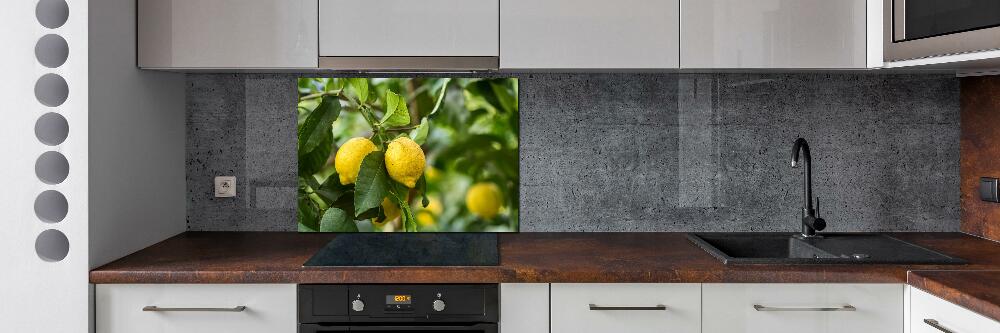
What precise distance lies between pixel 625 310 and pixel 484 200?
78cm

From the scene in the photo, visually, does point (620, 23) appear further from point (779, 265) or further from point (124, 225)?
point (124, 225)

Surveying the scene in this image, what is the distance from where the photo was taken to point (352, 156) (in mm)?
2514

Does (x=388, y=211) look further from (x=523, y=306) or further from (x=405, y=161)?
(x=523, y=306)

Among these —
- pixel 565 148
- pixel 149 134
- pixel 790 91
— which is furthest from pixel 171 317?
pixel 790 91

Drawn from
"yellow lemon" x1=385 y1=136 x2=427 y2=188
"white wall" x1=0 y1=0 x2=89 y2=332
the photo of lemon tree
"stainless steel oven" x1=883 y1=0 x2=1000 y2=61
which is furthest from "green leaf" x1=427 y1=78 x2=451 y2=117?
"stainless steel oven" x1=883 y1=0 x2=1000 y2=61

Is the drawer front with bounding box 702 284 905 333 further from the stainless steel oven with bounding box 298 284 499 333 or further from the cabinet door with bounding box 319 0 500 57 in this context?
the cabinet door with bounding box 319 0 500 57

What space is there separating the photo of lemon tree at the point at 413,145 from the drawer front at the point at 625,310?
2.23ft

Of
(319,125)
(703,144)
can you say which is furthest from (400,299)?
(703,144)

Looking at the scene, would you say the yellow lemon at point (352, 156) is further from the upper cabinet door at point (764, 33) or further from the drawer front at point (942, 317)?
the drawer front at point (942, 317)

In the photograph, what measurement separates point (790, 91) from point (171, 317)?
2.00m

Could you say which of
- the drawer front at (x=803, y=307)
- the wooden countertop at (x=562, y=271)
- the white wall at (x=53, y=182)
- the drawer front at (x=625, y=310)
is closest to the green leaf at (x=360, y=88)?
the wooden countertop at (x=562, y=271)

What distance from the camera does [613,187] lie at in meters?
2.57

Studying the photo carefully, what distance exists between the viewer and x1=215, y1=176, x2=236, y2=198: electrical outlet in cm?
257

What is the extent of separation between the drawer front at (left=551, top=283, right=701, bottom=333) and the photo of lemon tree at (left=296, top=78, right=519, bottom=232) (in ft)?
2.23
